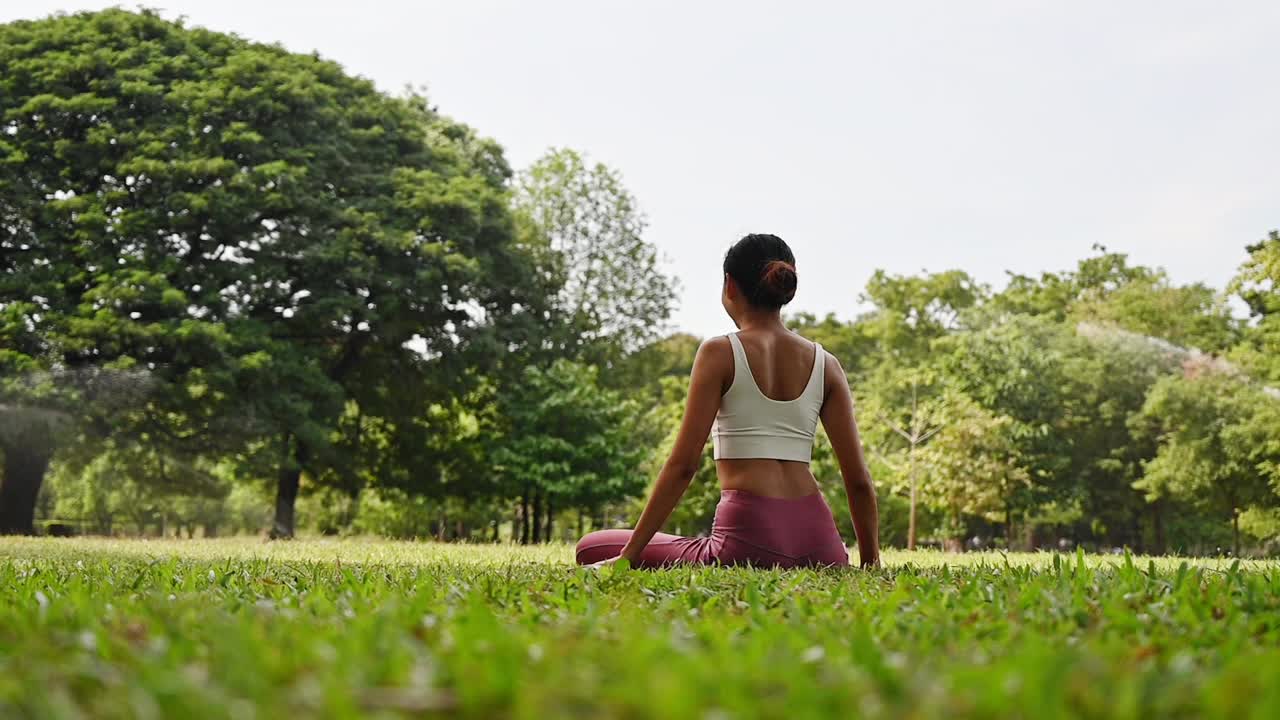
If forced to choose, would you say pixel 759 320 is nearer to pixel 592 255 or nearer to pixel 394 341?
pixel 394 341

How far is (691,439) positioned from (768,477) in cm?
61

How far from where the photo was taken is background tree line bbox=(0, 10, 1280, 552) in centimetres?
2203

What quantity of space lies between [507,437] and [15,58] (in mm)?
14971

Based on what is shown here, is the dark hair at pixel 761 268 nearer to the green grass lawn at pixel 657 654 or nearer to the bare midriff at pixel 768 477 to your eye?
the bare midriff at pixel 768 477

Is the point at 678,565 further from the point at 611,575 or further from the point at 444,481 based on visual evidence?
the point at 444,481

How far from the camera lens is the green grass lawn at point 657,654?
4.74ft

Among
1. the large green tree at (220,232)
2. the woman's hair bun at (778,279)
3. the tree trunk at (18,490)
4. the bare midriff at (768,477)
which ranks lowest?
the tree trunk at (18,490)

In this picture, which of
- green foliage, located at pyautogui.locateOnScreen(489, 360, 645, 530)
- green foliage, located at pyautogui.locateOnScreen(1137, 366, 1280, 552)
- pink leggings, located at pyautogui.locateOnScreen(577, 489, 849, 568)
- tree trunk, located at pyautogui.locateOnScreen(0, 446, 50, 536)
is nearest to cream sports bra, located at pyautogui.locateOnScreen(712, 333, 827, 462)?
pink leggings, located at pyautogui.locateOnScreen(577, 489, 849, 568)

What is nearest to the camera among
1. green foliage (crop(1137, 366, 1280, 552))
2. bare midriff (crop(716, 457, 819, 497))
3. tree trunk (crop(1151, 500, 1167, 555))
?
bare midriff (crop(716, 457, 819, 497))

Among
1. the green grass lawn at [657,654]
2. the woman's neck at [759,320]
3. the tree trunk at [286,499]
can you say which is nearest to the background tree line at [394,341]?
the tree trunk at [286,499]

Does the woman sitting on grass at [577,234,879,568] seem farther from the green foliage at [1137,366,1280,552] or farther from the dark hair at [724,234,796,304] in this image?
the green foliage at [1137,366,1280,552]

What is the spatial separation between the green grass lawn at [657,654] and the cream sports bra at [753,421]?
1.92 m

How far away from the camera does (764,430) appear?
5.57 meters

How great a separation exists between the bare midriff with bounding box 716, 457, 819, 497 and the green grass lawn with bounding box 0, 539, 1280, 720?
1921mm
